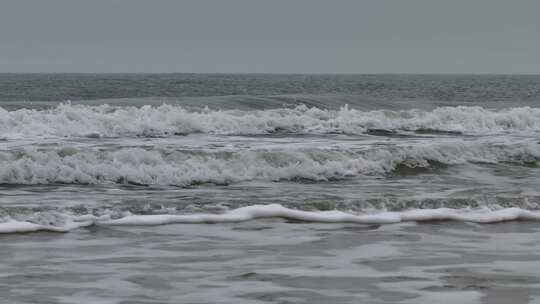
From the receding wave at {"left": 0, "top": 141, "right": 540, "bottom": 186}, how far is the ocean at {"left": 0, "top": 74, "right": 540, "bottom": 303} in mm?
26

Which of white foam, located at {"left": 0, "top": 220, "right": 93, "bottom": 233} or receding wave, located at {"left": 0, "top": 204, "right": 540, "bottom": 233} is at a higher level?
white foam, located at {"left": 0, "top": 220, "right": 93, "bottom": 233}

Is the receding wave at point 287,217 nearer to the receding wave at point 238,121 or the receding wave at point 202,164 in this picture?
the receding wave at point 202,164

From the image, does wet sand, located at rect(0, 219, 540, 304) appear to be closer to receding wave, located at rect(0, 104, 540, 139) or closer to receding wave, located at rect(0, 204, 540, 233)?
receding wave, located at rect(0, 204, 540, 233)

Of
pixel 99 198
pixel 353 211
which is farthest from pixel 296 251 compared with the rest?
pixel 99 198

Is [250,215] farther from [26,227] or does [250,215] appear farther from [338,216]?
[26,227]

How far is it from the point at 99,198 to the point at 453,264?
4.49 m

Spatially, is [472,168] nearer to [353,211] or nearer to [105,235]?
[353,211]

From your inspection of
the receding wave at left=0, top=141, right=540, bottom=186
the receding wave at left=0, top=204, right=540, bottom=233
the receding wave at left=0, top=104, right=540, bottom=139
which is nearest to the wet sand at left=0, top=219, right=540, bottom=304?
the receding wave at left=0, top=204, right=540, bottom=233

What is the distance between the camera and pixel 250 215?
8.96 m

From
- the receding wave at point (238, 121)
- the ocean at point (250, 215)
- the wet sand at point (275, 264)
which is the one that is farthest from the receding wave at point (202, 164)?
the wet sand at point (275, 264)

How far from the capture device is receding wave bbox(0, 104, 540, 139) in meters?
16.0

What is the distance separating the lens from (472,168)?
1400 cm

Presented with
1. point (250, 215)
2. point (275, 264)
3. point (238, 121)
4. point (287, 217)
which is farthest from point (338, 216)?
point (238, 121)

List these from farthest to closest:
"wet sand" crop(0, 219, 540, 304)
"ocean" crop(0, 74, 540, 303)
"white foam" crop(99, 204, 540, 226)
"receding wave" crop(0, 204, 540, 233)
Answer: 1. "white foam" crop(99, 204, 540, 226)
2. "receding wave" crop(0, 204, 540, 233)
3. "ocean" crop(0, 74, 540, 303)
4. "wet sand" crop(0, 219, 540, 304)
